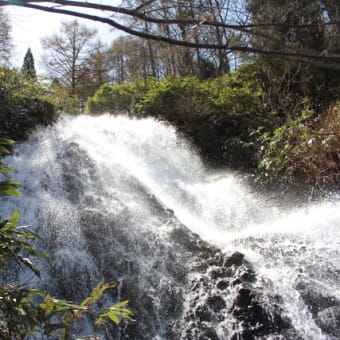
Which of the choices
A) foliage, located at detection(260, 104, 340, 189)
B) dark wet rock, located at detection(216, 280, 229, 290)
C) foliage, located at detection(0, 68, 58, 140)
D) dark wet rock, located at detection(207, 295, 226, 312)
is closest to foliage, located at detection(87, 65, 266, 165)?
foliage, located at detection(260, 104, 340, 189)

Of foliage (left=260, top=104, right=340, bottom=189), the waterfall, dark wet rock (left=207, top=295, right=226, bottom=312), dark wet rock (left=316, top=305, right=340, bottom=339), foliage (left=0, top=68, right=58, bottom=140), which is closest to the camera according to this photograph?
dark wet rock (left=316, top=305, right=340, bottom=339)

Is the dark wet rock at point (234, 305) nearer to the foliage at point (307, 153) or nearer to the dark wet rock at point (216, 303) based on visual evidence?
the dark wet rock at point (216, 303)

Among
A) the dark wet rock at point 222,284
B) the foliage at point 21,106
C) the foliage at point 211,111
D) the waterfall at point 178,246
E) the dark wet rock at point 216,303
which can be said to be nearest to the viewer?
the waterfall at point 178,246

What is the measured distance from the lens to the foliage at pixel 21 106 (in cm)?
779

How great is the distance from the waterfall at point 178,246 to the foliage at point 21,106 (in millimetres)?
351

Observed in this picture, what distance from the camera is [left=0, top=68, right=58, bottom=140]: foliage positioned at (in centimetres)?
779

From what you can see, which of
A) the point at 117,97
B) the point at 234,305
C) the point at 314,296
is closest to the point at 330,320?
the point at 314,296

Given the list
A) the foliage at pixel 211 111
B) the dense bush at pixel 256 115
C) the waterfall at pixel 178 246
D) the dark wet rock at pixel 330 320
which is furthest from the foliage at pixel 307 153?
the dark wet rock at pixel 330 320

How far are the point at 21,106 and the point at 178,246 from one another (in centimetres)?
475

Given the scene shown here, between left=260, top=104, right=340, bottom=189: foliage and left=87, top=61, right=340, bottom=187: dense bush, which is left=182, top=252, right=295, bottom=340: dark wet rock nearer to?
left=260, top=104, right=340, bottom=189: foliage

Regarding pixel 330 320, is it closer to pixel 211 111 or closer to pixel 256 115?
pixel 256 115

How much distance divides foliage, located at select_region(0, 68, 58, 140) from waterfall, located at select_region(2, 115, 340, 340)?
35 cm

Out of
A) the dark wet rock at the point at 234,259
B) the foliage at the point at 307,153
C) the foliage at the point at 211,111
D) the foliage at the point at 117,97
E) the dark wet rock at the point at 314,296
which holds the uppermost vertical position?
the foliage at the point at 117,97

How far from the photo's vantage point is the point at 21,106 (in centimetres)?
810
